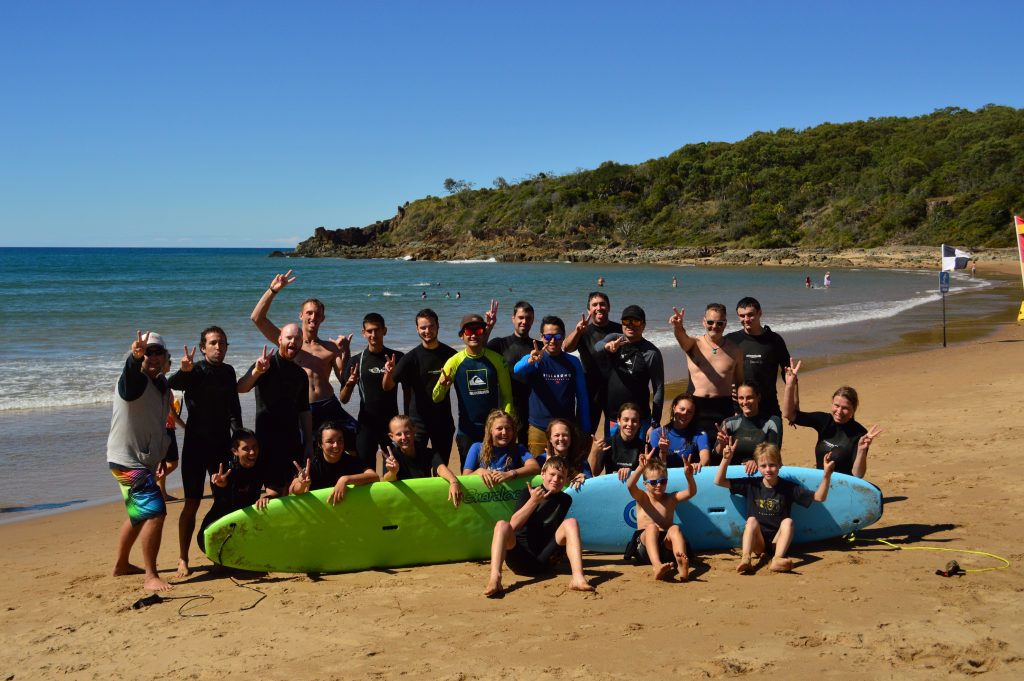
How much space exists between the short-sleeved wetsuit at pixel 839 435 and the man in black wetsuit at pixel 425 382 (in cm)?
228

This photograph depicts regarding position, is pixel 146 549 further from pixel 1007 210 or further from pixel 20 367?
pixel 1007 210

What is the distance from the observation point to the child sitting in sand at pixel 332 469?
5078 millimetres

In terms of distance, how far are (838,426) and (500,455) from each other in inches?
85.9

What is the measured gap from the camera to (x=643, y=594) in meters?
4.53

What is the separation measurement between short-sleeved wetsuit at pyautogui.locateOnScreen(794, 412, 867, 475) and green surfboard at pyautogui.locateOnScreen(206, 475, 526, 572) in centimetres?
190

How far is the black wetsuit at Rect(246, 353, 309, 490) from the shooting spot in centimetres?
511

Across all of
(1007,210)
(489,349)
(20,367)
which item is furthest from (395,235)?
(489,349)

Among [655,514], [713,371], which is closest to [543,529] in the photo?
[655,514]

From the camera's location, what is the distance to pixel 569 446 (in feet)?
16.5

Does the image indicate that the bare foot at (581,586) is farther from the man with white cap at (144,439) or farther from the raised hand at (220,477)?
the man with white cap at (144,439)

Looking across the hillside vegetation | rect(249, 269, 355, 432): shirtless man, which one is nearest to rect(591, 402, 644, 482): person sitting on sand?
rect(249, 269, 355, 432): shirtless man

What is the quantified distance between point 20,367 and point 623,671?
45.8ft

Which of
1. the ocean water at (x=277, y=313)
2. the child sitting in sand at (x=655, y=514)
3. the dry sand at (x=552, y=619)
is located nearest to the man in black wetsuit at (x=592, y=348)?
the child sitting in sand at (x=655, y=514)

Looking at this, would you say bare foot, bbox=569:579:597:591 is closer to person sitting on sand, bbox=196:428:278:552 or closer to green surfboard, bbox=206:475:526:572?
green surfboard, bbox=206:475:526:572
